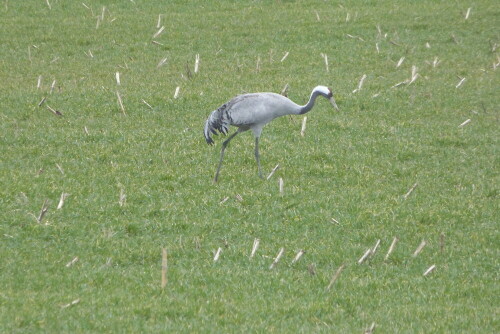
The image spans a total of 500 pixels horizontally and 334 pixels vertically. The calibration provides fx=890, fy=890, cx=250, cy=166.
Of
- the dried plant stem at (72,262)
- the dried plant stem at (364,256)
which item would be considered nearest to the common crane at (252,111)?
the dried plant stem at (364,256)

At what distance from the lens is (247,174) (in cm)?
Result: 1400

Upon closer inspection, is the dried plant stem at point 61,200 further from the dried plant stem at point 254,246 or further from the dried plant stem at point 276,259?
the dried plant stem at point 276,259

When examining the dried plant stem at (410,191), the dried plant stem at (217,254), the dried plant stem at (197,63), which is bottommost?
the dried plant stem at (197,63)

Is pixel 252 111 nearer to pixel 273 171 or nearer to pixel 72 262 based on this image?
pixel 273 171

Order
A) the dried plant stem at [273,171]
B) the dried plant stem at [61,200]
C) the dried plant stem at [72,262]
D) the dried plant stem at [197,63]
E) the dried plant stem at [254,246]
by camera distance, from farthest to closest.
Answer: the dried plant stem at [197,63]
the dried plant stem at [273,171]
the dried plant stem at [61,200]
the dried plant stem at [254,246]
the dried plant stem at [72,262]

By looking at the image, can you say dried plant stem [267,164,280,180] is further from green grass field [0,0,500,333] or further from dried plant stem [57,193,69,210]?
dried plant stem [57,193,69,210]

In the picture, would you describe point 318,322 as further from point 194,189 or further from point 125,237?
point 194,189

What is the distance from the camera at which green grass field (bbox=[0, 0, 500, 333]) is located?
9609 millimetres

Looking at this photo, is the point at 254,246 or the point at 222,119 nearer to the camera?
the point at 254,246

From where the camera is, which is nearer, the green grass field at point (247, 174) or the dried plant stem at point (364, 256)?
the green grass field at point (247, 174)

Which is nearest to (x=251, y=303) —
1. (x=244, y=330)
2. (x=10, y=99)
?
(x=244, y=330)

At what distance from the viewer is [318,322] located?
30.2 feet

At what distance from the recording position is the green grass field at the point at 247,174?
31.5 ft

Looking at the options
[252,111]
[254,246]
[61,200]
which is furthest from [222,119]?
[254,246]
